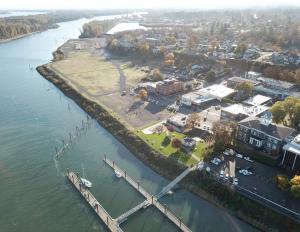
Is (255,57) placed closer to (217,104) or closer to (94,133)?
(217,104)

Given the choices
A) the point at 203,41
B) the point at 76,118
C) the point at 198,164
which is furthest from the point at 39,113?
the point at 203,41

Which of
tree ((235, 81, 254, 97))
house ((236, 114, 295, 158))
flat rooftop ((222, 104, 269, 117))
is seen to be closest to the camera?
house ((236, 114, 295, 158))

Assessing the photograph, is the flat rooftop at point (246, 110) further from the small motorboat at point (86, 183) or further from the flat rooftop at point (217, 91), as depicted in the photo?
the small motorboat at point (86, 183)

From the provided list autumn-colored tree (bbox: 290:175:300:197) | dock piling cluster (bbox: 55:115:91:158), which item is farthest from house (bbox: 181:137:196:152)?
dock piling cluster (bbox: 55:115:91:158)

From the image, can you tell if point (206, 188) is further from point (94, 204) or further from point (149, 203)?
point (94, 204)

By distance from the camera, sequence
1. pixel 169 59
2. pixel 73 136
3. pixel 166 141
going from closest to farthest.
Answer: pixel 166 141
pixel 73 136
pixel 169 59

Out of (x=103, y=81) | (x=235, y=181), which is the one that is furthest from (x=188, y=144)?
(x=103, y=81)

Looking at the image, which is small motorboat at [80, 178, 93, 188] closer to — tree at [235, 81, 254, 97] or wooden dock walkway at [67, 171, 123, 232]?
wooden dock walkway at [67, 171, 123, 232]
